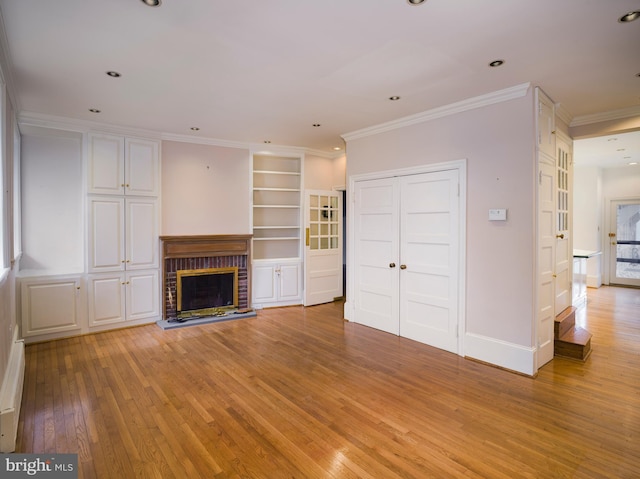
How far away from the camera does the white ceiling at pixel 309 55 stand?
7.12ft

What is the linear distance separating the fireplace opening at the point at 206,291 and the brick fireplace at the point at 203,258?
0.07 meters

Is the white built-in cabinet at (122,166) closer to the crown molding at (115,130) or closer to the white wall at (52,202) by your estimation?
the crown molding at (115,130)

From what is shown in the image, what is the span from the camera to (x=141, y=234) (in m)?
4.95

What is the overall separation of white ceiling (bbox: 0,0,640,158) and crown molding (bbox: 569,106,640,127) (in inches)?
4.0

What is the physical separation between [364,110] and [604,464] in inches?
146

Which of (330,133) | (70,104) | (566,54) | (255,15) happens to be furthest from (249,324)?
(566,54)

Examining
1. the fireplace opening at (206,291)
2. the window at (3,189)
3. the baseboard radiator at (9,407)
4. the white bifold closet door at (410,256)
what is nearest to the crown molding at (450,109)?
the white bifold closet door at (410,256)

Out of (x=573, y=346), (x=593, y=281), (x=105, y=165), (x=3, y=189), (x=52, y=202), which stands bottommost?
(x=573, y=346)

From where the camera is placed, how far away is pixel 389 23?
229 cm

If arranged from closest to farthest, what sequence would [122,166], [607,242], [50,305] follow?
[50,305] → [122,166] → [607,242]

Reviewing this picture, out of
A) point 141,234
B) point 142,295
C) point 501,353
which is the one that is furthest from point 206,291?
point 501,353

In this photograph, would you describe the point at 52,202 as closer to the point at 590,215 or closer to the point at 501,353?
the point at 501,353

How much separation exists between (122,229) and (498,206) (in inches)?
189

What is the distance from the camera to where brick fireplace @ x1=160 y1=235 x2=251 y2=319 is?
512 centimetres
